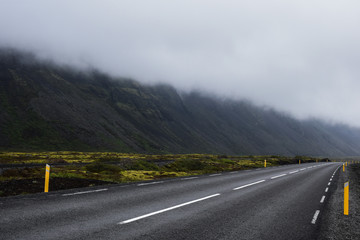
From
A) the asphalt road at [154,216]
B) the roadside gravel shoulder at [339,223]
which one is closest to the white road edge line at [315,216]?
the asphalt road at [154,216]

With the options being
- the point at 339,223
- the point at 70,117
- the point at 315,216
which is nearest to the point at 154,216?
the point at 315,216

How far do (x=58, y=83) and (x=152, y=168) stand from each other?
480ft

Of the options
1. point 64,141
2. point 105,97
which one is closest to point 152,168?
point 64,141

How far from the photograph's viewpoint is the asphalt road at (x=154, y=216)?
6.75 meters

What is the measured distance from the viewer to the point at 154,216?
832 cm

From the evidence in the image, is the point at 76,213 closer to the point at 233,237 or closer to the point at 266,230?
the point at 233,237

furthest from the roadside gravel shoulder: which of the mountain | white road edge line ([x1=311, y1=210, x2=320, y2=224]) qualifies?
the mountain

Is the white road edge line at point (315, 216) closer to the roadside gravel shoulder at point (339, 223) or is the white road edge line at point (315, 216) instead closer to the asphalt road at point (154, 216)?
the asphalt road at point (154, 216)

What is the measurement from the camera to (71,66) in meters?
200

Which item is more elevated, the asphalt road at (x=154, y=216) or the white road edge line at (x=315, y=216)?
the asphalt road at (x=154, y=216)

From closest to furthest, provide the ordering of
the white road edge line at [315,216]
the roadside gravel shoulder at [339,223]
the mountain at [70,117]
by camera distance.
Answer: the roadside gravel shoulder at [339,223] → the white road edge line at [315,216] → the mountain at [70,117]

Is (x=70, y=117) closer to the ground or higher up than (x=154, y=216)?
higher up

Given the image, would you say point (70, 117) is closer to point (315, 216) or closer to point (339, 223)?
point (315, 216)

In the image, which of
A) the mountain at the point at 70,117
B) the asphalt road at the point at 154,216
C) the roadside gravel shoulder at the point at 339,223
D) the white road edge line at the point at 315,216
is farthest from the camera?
the mountain at the point at 70,117
